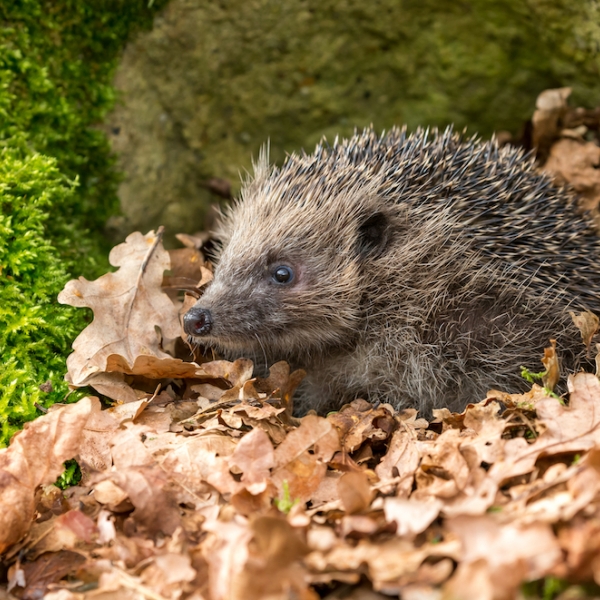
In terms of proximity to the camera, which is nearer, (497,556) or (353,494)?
(497,556)

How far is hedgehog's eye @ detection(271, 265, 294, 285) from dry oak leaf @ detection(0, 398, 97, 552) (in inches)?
49.6

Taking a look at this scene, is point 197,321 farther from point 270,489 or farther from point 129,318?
point 270,489

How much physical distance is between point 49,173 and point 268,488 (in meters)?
2.37

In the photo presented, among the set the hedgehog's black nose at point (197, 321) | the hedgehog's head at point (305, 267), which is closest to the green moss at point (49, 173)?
the hedgehog's black nose at point (197, 321)

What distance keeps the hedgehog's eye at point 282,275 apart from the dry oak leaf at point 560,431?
1567 mm

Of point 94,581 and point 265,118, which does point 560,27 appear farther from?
point 94,581

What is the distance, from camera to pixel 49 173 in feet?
13.0

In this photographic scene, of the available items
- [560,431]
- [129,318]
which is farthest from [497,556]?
[129,318]

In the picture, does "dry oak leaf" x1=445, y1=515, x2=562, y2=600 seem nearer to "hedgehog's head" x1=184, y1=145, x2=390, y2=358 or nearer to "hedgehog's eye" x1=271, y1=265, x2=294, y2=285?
"hedgehog's head" x1=184, y1=145, x2=390, y2=358

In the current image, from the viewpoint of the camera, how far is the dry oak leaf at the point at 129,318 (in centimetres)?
349

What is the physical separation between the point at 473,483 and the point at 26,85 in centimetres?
340

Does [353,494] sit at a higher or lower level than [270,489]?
higher

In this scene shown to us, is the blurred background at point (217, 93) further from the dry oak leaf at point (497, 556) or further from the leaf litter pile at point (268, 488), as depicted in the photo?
the dry oak leaf at point (497, 556)

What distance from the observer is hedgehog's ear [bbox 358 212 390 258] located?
387cm
